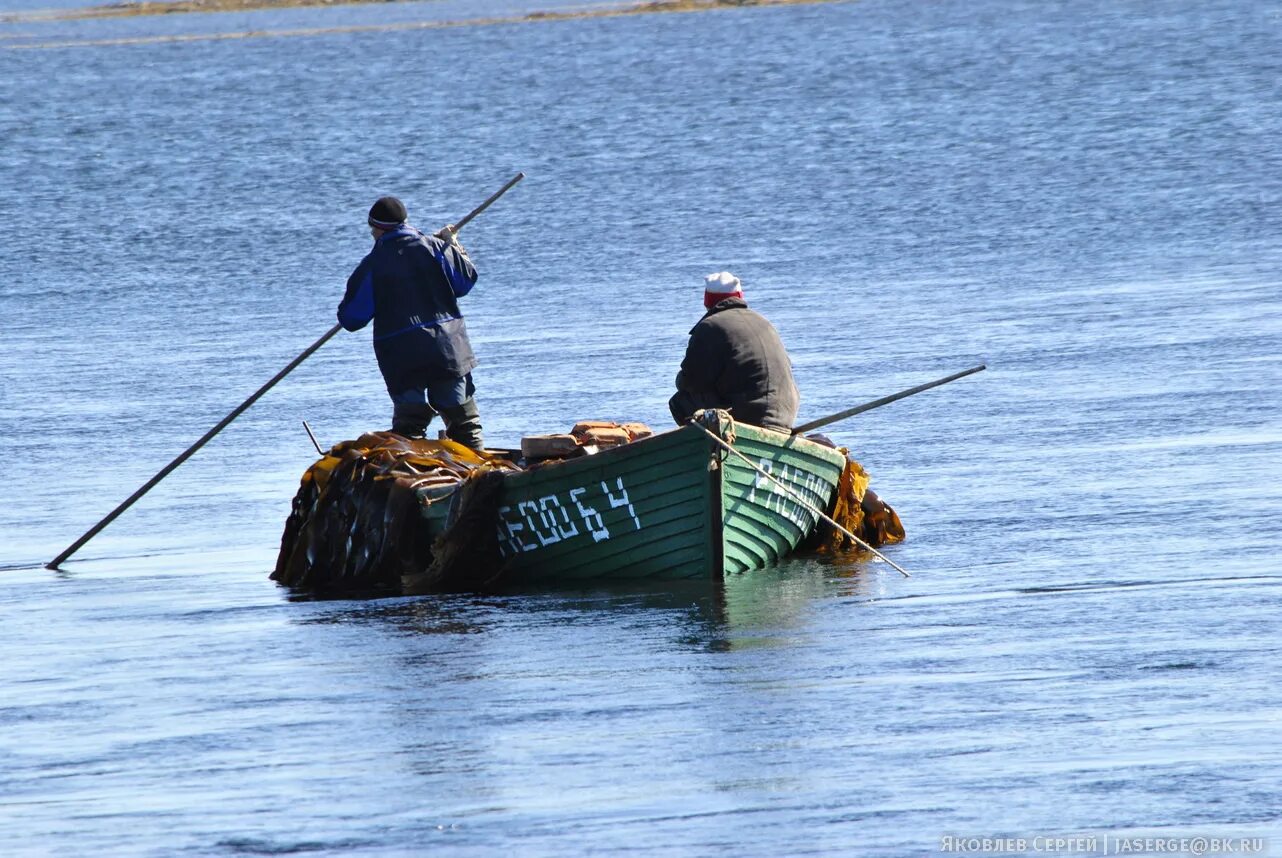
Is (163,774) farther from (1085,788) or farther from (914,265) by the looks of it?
(914,265)

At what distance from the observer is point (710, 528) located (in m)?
11.1

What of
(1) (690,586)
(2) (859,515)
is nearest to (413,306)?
(1) (690,586)

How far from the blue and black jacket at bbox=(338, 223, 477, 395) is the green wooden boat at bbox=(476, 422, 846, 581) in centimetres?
81

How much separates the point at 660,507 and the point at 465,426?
1531 mm

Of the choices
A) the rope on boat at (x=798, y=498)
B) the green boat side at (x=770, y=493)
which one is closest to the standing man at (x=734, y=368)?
the green boat side at (x=770, y=493)

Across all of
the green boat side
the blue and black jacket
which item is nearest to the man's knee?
the blue and black jacket

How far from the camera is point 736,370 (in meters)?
11.3

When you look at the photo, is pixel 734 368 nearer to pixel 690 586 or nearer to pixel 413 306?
pixel 690 586

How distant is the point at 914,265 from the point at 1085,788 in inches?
701

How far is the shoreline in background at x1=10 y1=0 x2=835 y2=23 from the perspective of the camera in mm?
86375

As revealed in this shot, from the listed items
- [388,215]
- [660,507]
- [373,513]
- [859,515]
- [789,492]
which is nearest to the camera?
[660,507]

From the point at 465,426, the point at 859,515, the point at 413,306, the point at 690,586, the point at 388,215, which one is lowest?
the point at 690,586

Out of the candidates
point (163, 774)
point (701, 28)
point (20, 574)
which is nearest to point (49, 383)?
point (20, 574)

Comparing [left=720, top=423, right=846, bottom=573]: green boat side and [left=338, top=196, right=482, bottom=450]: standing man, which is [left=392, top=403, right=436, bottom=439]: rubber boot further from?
[left=720, top=423, right=846, bottom=573]: green boat side
